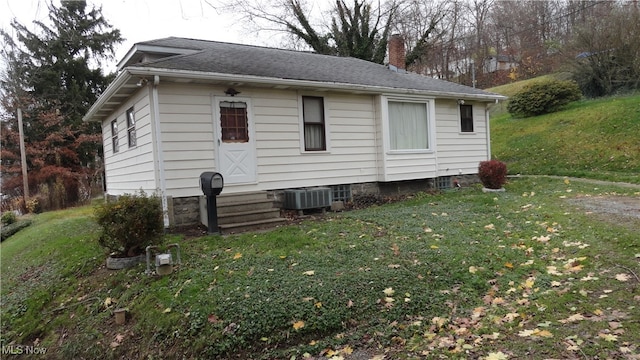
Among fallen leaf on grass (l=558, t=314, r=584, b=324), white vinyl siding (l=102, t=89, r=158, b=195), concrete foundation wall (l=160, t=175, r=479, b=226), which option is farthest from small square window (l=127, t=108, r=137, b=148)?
fallen leaf on grass (l=558, t=314, r=584, b=324)

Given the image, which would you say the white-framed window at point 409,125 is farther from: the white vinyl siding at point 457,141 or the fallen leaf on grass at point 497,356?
the fallen leaf on grass at point 497,356

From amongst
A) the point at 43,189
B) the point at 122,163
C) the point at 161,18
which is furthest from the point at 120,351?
the point at 43,189

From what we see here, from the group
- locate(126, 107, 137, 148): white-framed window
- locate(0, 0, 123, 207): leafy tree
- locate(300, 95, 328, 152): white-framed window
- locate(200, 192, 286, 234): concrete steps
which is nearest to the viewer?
locate(200, 192, 286, 234): concrete steps

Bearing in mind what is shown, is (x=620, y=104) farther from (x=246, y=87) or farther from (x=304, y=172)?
(x=246, y=87)

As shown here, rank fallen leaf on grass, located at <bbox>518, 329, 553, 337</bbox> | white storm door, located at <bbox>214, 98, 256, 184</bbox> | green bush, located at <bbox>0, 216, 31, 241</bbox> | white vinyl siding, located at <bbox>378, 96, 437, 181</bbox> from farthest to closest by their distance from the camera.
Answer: green bush, located at <bbox>0, 216, 31, 241</bbox> → white vinyl siding, located at <bbox>378, 96, 437, 181</bbox> → white storm door, located at <bbox>214, 98, 256, 184</bbox> → fallen leaf on grass, located at <bbox>518, 329, 553, 337</bbox>

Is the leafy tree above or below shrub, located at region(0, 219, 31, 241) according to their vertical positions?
above

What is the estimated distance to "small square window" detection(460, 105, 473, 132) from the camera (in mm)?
11969

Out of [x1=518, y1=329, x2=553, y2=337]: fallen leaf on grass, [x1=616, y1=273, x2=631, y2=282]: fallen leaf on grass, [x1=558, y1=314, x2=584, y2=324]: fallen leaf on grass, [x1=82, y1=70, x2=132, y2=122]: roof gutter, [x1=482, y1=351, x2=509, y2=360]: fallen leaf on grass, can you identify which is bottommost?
[x1=482, y1=351, x2=509, y2=360]: fallen leaf on grass

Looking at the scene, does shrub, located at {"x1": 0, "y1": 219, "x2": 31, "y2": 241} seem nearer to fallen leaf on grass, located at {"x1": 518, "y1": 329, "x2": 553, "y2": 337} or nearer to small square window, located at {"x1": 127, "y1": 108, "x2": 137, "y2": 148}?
small square window, located at {"x1": 127, "y1": 108, "x2": 137, "y2": 148}

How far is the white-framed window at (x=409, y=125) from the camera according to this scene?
1027cm

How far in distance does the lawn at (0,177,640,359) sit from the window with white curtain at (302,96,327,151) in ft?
10.3

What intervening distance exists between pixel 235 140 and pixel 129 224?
3.36 m

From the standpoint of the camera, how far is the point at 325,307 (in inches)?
150

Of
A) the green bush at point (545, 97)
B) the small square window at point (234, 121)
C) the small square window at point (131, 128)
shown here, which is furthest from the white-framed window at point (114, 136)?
the green bush at point (545, 97)
